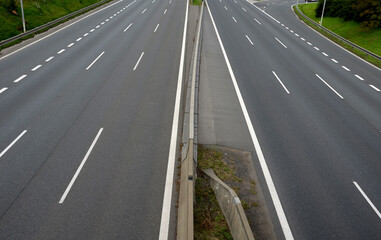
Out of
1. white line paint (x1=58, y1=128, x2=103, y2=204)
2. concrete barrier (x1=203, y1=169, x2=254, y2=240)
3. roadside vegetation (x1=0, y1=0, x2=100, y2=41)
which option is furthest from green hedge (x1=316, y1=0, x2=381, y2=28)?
roadside vegetation (x1=0, y1=0, x2=100, y2=41)

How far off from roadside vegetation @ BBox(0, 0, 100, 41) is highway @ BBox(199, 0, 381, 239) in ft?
53.8

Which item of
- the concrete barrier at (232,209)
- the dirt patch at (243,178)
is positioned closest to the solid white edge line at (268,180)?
the dirt patch at (243,178)

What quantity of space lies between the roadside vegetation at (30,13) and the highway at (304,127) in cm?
1639

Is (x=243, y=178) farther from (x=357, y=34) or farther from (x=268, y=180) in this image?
(x=357, y=34)

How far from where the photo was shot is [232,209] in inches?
344

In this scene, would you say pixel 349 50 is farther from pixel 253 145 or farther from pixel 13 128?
pixel 13 128

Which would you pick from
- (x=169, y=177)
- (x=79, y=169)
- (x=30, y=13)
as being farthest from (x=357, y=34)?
(x=30, y=13)

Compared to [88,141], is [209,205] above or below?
below

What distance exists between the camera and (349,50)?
29.6 meters

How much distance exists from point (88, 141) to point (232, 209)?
6.43m

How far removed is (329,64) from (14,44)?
941 inches

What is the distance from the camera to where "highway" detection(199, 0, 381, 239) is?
9.80m

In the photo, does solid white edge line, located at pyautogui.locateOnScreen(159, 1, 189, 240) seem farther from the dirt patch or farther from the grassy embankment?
the grassy embankment

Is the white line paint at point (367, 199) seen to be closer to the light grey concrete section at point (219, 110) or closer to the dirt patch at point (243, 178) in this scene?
the dirt patch at point (243, 178)
